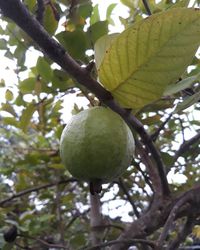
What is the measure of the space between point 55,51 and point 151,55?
150 millimetres

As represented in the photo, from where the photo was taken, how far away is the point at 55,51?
57 centimetres

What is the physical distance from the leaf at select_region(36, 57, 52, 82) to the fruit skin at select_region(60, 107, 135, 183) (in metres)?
0.51

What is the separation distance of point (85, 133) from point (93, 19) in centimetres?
62

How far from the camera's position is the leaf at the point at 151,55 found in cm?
58

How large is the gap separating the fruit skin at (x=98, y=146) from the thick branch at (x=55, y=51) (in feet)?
0.09

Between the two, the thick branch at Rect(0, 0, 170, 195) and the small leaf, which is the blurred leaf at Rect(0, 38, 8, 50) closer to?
the small leaf

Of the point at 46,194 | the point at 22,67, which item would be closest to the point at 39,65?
the point at 22,67

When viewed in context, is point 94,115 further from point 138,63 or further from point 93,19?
point 93,19

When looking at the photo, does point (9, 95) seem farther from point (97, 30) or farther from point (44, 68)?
point (97, 30)

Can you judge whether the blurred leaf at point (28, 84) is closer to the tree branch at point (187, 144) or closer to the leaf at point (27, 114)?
the leaf at point (27, 114)

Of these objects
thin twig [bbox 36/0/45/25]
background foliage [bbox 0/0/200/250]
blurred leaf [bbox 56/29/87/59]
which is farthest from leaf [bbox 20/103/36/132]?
thin twig [bbox 36/0/45/25]

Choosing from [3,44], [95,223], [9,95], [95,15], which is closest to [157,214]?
[95,223]

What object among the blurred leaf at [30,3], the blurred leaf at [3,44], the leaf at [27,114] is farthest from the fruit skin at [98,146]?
the blurred leaf at [3,44]

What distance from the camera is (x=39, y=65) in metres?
1.21
